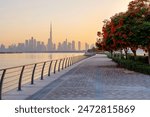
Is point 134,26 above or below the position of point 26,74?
above

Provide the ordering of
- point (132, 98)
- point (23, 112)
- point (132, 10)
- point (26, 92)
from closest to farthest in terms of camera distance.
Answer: point (23, 112), point (132, 98), point (26, 92), point (132, 10)

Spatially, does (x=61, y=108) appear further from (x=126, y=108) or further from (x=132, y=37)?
(x=132, y=37)

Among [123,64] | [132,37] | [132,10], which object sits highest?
[132,10]

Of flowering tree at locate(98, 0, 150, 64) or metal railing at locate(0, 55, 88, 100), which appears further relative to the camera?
flowering tree at locate(98, 0, 150, 64)

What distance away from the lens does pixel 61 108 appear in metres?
12.5

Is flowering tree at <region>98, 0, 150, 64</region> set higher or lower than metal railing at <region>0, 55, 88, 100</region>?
higher

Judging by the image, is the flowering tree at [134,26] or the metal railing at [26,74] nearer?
the metal railing at [26,74]

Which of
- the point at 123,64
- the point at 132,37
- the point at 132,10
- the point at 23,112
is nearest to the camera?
the point at 23,112

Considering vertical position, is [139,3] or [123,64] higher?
[139,3]

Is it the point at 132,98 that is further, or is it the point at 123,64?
the point at 123,64

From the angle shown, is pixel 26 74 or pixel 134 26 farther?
pixel 26 74

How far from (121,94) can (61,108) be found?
6.19 metres

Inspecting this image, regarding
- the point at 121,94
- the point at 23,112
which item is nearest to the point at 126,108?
the point at 23,112

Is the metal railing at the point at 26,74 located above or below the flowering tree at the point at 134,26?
below
